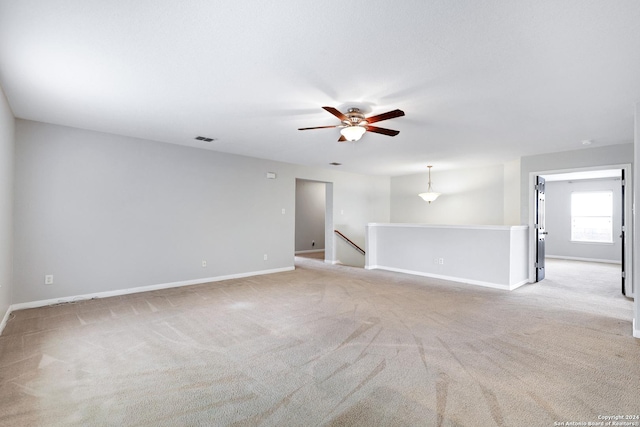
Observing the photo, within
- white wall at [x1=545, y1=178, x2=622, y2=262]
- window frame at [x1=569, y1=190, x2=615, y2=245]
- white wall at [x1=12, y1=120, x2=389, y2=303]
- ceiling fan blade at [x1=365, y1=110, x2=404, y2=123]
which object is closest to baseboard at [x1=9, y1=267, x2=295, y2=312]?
white wall at [x1=12, y1=120, x2=389, y2=303]

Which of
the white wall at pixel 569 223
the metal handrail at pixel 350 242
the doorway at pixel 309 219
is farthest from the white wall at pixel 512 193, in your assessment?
the doorway at pixel 309 219

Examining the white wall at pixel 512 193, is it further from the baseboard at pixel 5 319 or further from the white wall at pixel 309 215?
the baseboard at pixel 5 319

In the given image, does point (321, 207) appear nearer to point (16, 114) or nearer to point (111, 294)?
point (111, 294)

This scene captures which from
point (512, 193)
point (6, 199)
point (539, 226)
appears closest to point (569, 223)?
point (512, 193)

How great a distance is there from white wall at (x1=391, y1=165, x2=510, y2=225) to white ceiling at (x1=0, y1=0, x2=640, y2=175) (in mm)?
2822

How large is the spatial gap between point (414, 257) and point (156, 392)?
5.37 m

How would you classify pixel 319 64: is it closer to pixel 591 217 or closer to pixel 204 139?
pixel 204 139

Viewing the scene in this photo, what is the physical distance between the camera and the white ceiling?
1894mm

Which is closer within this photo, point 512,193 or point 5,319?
point 5,319

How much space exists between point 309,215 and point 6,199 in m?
7.84

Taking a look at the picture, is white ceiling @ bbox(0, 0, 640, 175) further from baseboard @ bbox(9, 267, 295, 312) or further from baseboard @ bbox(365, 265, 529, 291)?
baseboard @ bbox(365, 265, 529, 291)

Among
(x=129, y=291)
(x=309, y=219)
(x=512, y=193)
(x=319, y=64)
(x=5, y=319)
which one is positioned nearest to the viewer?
(x=319, y=64)

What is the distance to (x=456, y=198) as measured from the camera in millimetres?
7918

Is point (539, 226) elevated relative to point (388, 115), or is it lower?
lower
